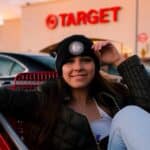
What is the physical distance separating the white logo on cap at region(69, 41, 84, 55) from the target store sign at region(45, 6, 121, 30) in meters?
17.8

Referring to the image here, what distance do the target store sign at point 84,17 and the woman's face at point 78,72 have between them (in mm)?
17789

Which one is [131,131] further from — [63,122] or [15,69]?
[15,69]

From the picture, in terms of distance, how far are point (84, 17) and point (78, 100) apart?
19.4m

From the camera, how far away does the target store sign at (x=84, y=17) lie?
2086cm

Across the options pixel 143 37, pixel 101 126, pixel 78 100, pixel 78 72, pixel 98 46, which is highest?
pixel 98 46

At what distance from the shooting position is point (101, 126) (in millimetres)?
2760

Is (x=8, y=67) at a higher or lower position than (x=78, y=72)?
lower

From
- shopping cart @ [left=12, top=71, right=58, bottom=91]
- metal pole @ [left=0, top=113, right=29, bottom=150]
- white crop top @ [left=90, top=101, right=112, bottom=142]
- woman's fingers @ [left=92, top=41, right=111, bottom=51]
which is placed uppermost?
woman's fingers @ [left=92, top=41, right=111, bottom=51]

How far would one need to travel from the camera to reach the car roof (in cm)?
736

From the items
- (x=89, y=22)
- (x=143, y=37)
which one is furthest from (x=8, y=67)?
(x=89, y=22)

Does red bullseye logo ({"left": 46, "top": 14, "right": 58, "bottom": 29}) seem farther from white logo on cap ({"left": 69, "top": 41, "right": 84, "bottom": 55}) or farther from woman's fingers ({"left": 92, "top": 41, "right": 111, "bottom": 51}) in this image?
white logo on cap ({"left": 69, "top": 41, "right": 84, "bottom": 55})

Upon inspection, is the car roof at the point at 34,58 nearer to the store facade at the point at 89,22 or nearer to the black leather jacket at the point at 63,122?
the black leather jacket at the point at 63,122

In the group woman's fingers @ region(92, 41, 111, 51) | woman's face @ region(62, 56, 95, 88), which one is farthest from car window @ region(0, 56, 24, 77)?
woman's face @ region(62, 56, 95, 88)

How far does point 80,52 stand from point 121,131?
0.76 meters
